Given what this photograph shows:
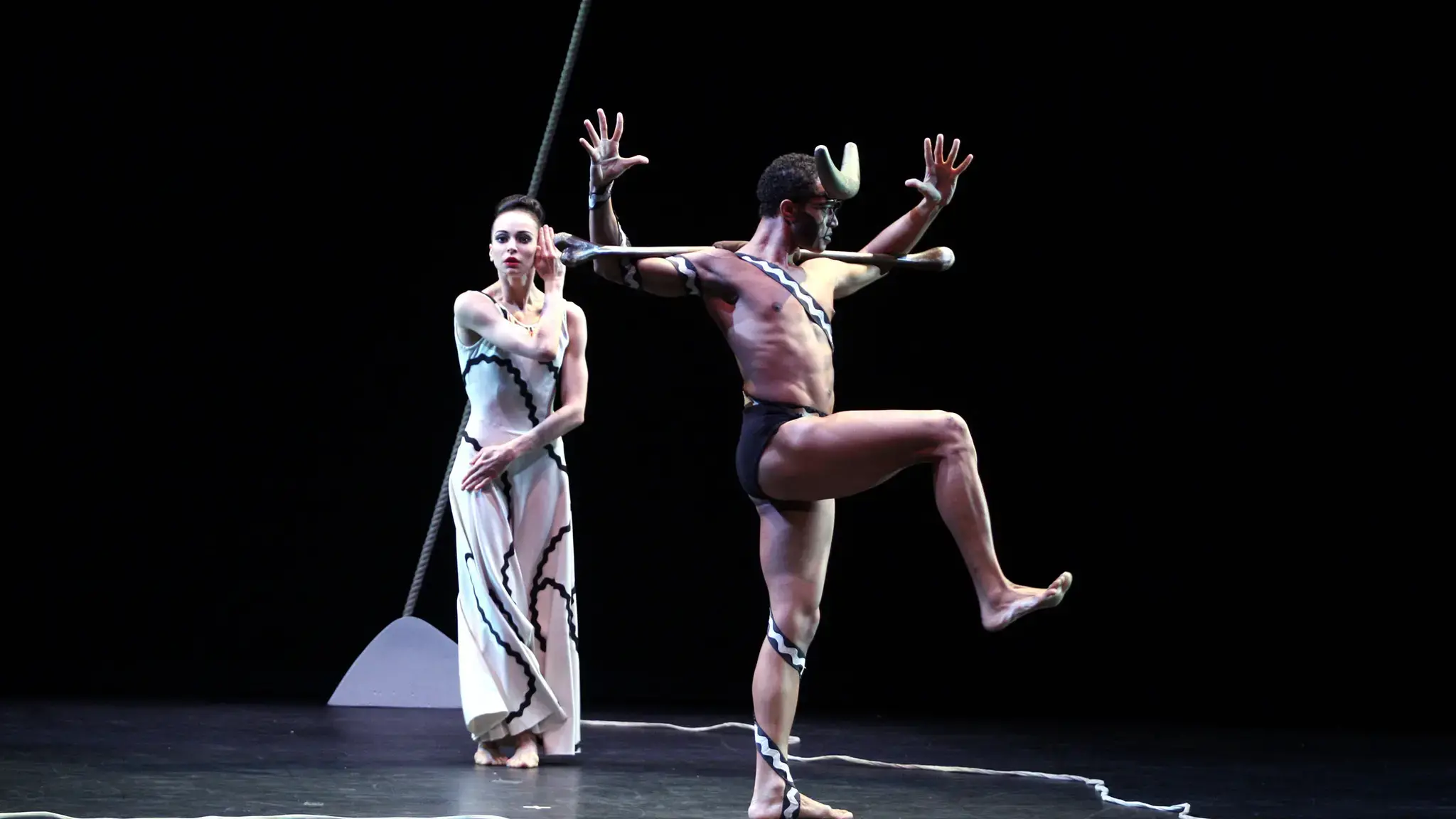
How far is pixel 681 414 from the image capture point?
616 cm

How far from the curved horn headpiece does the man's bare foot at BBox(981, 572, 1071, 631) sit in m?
0.86

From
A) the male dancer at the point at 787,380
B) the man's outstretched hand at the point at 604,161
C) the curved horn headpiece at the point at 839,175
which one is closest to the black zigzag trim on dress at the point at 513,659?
the male dancer at the point at 787,380

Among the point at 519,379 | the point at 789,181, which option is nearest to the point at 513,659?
the point at 519,379

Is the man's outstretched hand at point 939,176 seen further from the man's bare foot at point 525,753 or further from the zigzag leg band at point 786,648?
the man's bare foot at point 525,753

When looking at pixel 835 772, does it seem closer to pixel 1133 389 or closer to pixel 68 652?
pixel 1133 389

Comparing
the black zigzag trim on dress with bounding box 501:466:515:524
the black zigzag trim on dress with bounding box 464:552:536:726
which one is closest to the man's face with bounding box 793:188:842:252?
the black zigzag trim on dress with bounding box 501:466:515:524

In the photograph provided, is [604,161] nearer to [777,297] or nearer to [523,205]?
[777,297]

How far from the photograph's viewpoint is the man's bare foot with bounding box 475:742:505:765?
4.20m

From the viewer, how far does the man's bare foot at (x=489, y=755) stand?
13.8 feet

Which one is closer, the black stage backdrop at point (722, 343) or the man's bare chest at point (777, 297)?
the man's bare chest at point (777, 297)

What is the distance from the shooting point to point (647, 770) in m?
4.12

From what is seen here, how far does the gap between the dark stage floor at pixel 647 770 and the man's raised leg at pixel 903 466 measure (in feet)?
2.32

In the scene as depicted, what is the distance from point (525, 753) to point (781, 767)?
112 centimetres

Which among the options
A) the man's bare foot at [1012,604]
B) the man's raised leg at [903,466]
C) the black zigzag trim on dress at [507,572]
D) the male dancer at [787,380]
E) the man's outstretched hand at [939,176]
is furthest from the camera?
the black zigzag trim on dress at [507,572]
